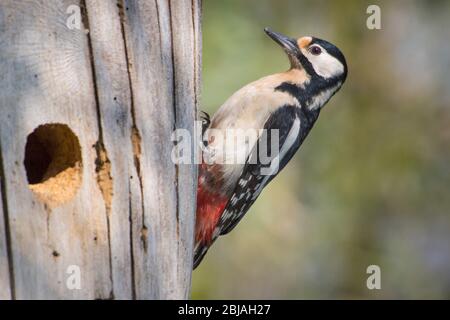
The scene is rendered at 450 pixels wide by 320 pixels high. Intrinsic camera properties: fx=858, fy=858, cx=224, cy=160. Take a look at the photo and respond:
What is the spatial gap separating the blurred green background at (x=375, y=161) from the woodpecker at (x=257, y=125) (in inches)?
96.5

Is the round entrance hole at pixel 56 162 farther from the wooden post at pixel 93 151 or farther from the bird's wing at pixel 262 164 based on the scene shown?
the bird's wing at pixel 262 164

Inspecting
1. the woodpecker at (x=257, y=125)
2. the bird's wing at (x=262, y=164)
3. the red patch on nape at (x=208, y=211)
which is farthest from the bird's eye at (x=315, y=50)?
the red patch on nape at (x=208, y=211)

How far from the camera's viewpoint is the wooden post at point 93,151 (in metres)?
2.86

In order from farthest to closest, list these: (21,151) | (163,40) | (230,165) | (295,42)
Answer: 1. (295,42)
2. (230,165)
3. (163,40)
4. (21,151)

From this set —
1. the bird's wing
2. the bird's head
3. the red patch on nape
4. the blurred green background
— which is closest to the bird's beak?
the bird's head

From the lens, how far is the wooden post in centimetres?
286

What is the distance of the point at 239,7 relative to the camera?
7.52 m

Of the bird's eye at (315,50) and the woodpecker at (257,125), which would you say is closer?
the woodpecker at (257,125)

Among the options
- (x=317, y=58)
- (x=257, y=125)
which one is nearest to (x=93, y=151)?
(x=257, y=125)

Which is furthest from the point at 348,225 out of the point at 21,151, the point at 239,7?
the point at 21,151

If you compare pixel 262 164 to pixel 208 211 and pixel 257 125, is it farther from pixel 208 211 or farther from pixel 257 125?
pixel 208 211

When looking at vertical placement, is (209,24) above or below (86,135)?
above
